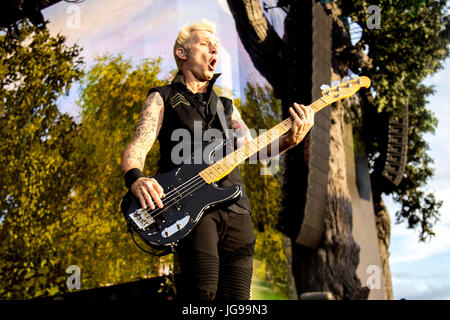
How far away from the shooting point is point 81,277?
8.88 metres

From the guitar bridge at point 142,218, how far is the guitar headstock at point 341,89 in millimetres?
1389

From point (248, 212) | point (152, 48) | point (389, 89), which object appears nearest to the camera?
point (248, 212)

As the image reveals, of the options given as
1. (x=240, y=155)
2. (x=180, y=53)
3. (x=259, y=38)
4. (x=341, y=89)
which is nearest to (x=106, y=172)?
(x=259, y=38)

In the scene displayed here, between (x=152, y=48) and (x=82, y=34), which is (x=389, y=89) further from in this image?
(x=82, y=34)

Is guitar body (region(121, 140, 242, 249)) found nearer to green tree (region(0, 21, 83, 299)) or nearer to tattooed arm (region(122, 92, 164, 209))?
tattooed arm (region(122, 92, 164, 209))

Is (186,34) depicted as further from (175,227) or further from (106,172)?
(106,172)

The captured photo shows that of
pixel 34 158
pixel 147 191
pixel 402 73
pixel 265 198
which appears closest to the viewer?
pixel 147 191

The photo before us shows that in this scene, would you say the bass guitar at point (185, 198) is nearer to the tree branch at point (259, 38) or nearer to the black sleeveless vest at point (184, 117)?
the black sleeveless vest at point (184, 117)

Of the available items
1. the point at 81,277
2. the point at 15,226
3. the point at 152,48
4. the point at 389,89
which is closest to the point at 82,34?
the point at 152,48

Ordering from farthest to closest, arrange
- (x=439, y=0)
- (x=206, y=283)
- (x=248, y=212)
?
(x=439, y=0) < (x=248, y=212) < (x=206, y=283)

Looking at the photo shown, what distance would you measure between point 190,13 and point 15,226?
5345mm

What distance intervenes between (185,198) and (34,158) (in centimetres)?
713

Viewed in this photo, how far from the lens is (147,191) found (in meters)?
2.37

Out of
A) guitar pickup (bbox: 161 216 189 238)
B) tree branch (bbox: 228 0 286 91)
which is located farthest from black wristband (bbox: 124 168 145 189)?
tree branch (bbox: 228 0 286 91)
